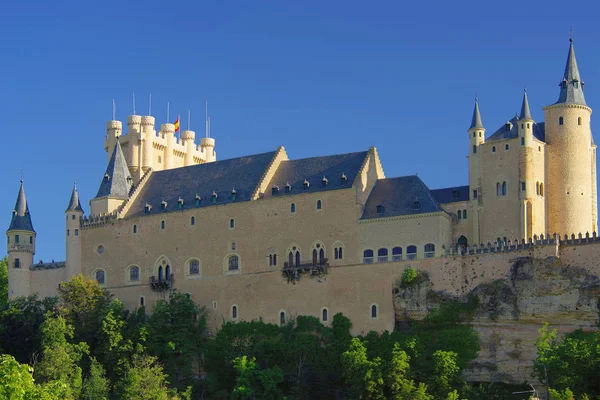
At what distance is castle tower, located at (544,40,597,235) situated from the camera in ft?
276

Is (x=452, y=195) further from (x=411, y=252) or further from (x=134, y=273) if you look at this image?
(x=134, y=273)

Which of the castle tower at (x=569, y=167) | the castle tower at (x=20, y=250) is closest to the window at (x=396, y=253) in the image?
the castle tower at (x=569, y=167)

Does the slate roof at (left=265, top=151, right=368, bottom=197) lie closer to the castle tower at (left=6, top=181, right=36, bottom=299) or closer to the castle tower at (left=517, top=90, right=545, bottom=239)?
the castle tower at (left=517, top=90, right=545, bottom=239)

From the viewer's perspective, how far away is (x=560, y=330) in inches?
3110

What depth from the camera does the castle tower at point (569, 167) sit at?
84.2 m

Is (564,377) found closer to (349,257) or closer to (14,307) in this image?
(349,257)

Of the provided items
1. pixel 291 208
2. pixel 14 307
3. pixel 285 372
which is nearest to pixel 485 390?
pixel 285 372

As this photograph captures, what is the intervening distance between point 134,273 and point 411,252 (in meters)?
21.9

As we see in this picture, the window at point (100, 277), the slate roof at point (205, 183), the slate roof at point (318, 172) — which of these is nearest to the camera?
the slate roof at point (318, 172)

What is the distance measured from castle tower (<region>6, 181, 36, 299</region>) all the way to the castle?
6.0 inches

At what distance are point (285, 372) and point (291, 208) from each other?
38.6 ft

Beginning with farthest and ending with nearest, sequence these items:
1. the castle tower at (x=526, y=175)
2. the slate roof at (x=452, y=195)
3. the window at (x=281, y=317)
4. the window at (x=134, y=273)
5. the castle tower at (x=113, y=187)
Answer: the castle tower at (x=113, y=187)
the window at (x=134, y=273)
the window at (x=281, y=317)
the slate roof at (x=452, y=195)
the castle tower at (x=526, y=175)

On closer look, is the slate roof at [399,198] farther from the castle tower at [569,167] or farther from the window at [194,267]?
the window at [194,267]

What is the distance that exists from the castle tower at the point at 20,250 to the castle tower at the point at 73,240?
3.69 metres
